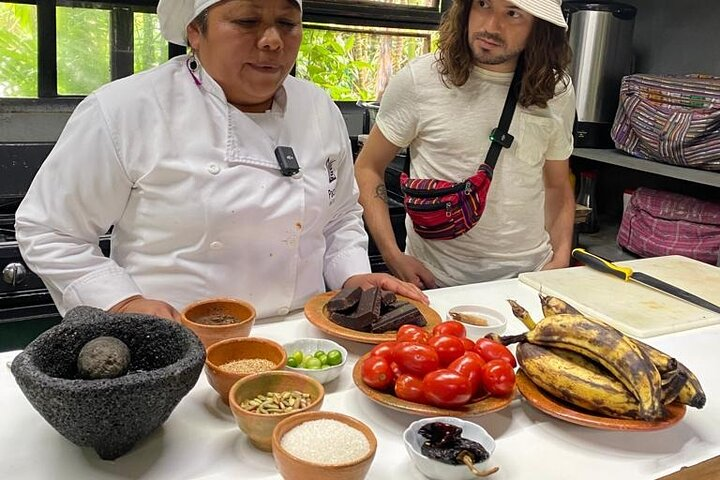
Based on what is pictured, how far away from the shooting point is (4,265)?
2051 millimetres

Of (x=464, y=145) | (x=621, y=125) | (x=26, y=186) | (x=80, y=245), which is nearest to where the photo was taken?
(x=80, y=245)

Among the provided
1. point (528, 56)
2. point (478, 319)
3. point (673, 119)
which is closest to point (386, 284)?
point (478, 319)

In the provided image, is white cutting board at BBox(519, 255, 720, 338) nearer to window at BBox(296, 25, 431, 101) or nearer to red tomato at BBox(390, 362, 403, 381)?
red tomato at BBox(390, 362, 403, 381)

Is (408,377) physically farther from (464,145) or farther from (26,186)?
(26,186)

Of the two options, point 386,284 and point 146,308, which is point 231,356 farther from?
point 386,284

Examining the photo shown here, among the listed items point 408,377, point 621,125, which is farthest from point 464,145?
point 621,125

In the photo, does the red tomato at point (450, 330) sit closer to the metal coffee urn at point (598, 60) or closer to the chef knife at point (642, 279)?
the chef knife at point (642, 279)

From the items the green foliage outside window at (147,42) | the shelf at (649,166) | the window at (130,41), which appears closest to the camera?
the shelf at (649,166)

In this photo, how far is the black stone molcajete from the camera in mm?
804

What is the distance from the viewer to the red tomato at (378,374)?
3.40 ft

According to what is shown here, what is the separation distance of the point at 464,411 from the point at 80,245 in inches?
30.7

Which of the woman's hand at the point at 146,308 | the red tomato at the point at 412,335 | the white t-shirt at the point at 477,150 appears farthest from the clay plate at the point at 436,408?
the white t-shirt at the point at 477,150

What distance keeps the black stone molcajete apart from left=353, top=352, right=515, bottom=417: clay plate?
0.90 ft

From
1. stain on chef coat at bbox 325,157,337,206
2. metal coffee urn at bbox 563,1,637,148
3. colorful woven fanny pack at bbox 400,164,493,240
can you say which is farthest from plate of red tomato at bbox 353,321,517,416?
metal coffee urn at bbox 563,1,637,148
